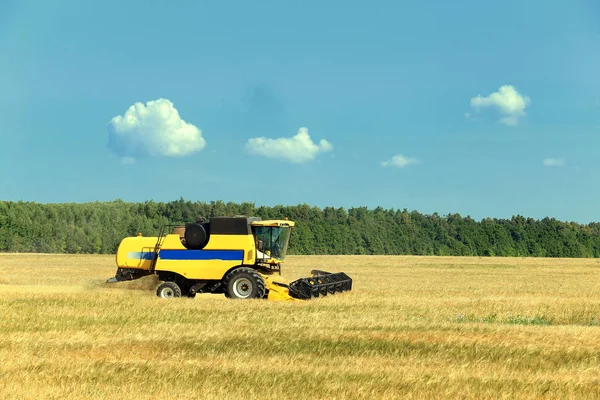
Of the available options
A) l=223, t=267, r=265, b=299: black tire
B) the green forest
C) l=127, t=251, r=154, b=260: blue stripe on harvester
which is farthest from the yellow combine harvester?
the green forest

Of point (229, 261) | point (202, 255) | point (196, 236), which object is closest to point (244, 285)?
point (229, 261)

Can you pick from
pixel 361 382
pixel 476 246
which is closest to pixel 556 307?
pixel 361 382

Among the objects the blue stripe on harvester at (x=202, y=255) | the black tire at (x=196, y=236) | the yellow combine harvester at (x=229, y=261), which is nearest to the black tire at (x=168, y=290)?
the yellow combine harvester at (x=229, y=261)

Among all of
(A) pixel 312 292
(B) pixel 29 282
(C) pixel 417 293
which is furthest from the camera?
(B) pixel 29 282

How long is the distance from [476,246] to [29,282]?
94.6m

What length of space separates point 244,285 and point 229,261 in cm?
103

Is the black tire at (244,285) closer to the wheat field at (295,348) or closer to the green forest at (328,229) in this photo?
the wheat field at (295,348)

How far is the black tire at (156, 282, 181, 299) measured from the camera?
25.5 metres

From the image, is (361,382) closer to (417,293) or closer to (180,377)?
(180,377)

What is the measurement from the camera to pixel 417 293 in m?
28.9

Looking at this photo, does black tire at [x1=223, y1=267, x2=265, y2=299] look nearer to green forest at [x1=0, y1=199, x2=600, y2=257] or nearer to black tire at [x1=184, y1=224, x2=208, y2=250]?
black tire at [x1=184, y1=224, x2=208, y2=250]

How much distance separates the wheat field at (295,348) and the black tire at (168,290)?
1123 millimetres

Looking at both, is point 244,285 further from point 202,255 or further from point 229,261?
point 202,255

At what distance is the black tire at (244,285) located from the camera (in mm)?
24578
